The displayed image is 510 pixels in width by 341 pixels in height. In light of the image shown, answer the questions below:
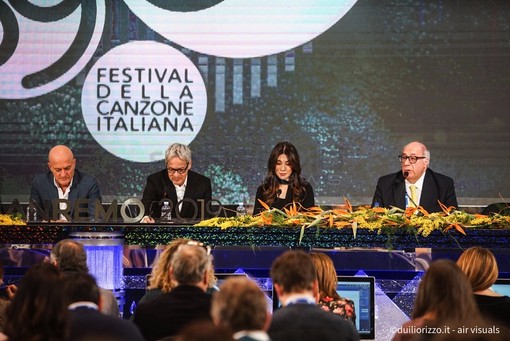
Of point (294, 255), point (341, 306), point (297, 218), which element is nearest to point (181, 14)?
point (297, 218)

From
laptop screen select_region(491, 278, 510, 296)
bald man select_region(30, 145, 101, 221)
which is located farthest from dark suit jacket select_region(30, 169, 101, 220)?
laptop screen select_region(491, 278, 510, 296)

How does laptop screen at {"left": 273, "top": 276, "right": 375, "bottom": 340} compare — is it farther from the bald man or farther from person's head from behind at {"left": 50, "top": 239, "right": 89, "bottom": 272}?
the bald man

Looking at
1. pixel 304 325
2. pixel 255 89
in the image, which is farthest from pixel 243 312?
pixel 255 89

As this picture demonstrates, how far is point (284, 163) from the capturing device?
23.0 ft

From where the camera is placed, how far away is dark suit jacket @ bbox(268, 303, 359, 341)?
378 centimetres

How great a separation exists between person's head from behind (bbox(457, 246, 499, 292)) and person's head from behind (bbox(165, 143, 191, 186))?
2977 mm

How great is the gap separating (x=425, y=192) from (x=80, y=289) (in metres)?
3.88

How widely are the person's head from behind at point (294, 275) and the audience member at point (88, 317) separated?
63 cm

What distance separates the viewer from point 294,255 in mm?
3939

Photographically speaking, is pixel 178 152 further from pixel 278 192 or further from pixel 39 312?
pixel 39 312

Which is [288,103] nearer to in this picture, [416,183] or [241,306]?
[416,183]

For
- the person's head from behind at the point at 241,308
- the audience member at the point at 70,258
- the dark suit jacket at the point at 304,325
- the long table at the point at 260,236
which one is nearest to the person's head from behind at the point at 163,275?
the audience member at the point at 70,258

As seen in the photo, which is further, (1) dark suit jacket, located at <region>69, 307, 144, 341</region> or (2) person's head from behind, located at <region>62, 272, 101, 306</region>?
(2) person's head from behind, located at <region>62, 272, 101, 306</region>

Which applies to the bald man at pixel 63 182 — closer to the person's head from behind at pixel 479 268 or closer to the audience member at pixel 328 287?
the audience member at pixel 328 287
